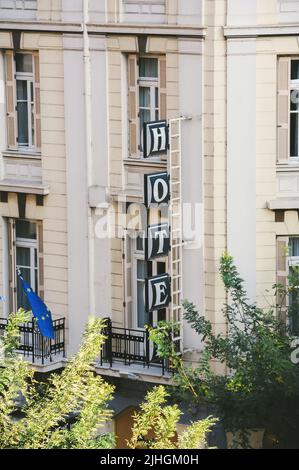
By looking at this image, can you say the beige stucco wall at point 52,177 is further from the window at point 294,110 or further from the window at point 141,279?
the window at point 294,110

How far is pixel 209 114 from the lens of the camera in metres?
35.9

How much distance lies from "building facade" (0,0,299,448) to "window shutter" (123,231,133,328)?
0.13 ft

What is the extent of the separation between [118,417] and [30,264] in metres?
4.13

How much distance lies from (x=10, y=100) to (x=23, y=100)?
30 cm

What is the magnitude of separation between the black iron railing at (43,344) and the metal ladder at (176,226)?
127 inches

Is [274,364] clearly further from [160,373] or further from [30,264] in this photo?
[30,264]

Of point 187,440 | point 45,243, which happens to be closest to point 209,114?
point 45,243

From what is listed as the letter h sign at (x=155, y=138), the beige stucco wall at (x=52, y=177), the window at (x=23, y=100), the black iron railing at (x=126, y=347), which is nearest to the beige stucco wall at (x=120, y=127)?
the black iron railing at (x=126, y=347)

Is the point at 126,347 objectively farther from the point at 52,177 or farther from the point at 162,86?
the point at 162,86

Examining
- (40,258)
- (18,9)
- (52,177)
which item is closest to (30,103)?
(52,177)

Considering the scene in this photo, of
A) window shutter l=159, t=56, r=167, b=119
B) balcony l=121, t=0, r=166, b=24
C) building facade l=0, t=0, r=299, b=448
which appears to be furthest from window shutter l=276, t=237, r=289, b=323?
balcony l=121, t=0, r=166, b=24

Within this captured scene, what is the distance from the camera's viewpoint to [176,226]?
119 feet

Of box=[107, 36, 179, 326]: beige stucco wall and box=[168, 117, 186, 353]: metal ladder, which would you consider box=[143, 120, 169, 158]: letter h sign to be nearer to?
box=[168, 117, 186, 353]: metal ladder
